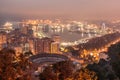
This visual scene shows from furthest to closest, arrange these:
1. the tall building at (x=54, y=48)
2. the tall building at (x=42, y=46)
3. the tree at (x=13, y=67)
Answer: the tall building at (x=42, y=46) → the tall building at (x=54, y=48) → the tree at (x=13, y=67)

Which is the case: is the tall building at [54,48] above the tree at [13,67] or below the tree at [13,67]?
below

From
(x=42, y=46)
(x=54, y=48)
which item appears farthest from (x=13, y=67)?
(x=42, y=46)

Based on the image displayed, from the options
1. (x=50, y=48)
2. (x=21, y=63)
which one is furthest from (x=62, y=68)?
(x=50, y=48)

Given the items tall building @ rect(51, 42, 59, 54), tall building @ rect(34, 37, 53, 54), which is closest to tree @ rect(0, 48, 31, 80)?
tall building @ rect(51, 42, 59, 54)

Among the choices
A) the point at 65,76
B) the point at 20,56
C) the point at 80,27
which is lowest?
the point at 80,27

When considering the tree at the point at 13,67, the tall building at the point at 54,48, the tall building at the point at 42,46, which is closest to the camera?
the tree at the point at 13,67

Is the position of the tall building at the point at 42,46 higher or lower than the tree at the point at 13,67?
lower

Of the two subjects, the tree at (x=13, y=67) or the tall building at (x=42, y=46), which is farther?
the tall building at (x=42, y=46)

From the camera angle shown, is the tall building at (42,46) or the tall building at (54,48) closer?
the tall building at (54,48)

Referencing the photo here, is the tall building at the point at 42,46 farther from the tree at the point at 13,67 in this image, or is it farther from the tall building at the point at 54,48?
the tree at the point at 13,67

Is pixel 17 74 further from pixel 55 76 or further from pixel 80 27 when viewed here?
pixel 80 27

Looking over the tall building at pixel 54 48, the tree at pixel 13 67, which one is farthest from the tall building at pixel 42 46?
the tree at pixel 13 67
